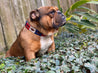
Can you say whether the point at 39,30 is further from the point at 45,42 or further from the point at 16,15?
the point at 16,15

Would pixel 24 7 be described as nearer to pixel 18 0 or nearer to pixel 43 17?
pixel 18 0

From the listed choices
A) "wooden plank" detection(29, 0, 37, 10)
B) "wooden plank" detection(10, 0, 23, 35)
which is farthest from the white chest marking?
"wooden plank" detection(29, 0, 37, 10)

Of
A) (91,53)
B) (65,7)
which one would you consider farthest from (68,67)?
(65,7)

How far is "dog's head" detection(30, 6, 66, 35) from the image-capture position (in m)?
1.88

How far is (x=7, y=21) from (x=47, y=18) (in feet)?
3.60

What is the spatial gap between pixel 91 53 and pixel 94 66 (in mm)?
416

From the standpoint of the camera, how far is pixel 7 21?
102 inches

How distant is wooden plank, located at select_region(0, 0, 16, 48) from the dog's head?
2.94ft

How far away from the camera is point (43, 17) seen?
6.20 ft

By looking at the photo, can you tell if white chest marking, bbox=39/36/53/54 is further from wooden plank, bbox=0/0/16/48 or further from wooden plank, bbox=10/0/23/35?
wooden plank, bbox=10/0/23/35

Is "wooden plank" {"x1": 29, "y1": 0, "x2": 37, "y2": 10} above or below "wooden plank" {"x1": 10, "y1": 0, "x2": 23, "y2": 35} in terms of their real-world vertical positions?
above

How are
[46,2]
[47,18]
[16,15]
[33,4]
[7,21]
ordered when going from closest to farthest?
1. [47,18]
2. [7,21]
3. [16,15]
4. [33,4]
5. [46,2]

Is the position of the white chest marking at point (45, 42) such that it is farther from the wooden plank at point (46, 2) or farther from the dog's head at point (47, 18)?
the wooden plank at point (46, 2)

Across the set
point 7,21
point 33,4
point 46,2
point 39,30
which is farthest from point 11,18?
point 46,2
